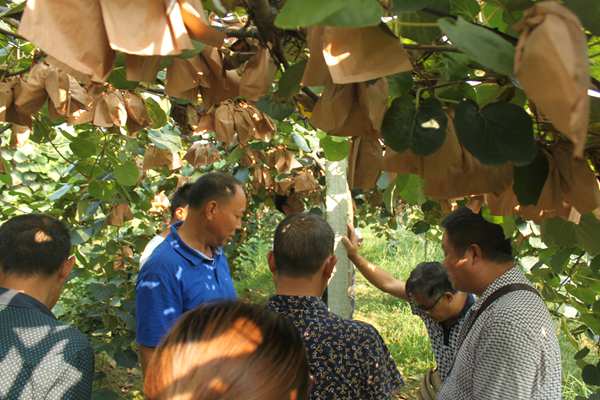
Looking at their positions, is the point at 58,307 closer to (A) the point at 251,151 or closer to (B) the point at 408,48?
(A) the point at 251,151

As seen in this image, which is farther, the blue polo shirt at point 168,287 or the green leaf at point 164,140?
the green leaf at point 164,140

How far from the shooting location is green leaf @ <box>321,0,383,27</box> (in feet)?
1.67

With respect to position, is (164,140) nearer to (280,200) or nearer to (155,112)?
(155,112)

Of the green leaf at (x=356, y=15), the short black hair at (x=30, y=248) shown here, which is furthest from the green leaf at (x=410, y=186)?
the short black hair at (x=30, y=248)

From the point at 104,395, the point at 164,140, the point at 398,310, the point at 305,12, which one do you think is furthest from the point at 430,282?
the point at 398,310

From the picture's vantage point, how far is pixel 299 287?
1790mm

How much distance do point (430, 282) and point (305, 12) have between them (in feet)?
7.07

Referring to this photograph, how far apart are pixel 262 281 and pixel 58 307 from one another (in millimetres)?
6620

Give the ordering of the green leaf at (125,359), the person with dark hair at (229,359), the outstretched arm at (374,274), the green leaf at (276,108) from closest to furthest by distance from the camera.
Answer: the person with dark hair at (229,359)
the green leaf at (276,108)
the green leaf at (125,359)
the outstretched arm at (374,274)

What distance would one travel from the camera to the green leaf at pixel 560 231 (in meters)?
1.10

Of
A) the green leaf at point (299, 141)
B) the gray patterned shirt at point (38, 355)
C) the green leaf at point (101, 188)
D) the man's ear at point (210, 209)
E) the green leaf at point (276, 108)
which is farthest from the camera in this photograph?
the green leaf at point (299, 141)

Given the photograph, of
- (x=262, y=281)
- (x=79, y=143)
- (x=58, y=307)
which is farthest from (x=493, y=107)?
(x=262, y=281)

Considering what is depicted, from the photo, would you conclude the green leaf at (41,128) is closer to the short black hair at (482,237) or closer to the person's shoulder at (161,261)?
the person's shoulder at (161,261)

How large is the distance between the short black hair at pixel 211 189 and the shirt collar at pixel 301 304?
0.76 metres
